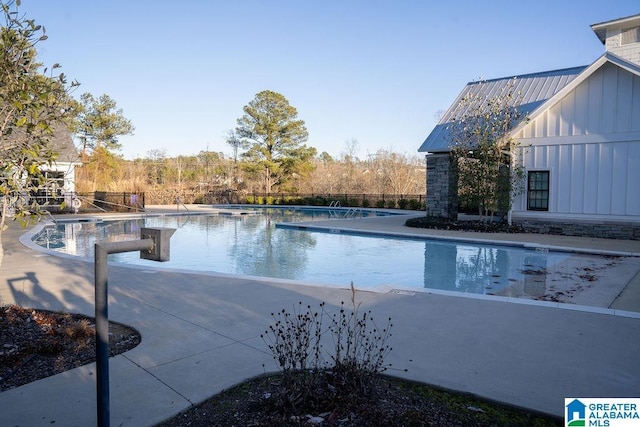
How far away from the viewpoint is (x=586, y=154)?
13.3m

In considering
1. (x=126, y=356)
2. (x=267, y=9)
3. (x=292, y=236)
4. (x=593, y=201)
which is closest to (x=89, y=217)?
(x=292, y=236)

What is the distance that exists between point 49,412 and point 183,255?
9051 millimetres

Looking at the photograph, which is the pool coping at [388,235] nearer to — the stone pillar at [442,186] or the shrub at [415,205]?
the stone pillar at [442,186]

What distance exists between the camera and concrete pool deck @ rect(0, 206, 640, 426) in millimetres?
3082

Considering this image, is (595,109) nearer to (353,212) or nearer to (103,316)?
(103,316)

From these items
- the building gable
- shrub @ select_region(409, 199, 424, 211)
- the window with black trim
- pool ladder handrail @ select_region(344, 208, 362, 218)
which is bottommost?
pool ladder handrail @ select_region(344, 208, 362, 218)

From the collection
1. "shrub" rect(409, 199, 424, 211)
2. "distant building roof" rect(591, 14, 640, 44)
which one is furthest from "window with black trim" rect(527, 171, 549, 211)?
"shrub" rect(409, 199, 424, 211)

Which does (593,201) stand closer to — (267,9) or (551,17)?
(551,17)

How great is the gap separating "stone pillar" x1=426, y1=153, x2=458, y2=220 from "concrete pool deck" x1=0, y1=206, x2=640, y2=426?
371 inches

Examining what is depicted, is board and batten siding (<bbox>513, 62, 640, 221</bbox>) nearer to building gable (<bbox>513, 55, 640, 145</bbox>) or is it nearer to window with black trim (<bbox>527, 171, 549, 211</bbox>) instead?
building gable (<bbox>513, 55, 640, 145</bbox>)

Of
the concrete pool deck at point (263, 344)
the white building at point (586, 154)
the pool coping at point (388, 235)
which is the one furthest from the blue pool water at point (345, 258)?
the white building at point (586, 154)

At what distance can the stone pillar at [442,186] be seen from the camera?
54.4 ft

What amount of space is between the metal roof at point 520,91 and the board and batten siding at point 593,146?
1.68 meters

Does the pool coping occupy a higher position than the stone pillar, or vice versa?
the stone pillar
